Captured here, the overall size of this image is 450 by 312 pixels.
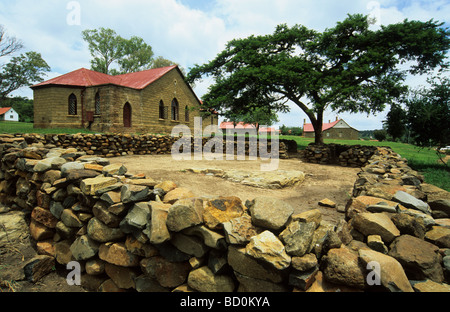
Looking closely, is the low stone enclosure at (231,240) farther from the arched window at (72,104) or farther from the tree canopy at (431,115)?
the arched window at (72,104)

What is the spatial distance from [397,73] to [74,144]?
20440 millimetres

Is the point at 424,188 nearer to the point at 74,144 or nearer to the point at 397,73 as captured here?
the point at 74,144

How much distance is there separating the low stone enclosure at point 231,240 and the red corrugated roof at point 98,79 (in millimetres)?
19053

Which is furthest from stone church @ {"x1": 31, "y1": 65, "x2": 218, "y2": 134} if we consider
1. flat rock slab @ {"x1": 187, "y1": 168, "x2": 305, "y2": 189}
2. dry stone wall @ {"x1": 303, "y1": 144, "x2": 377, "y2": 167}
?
flat rock slab @ {"x1": 187, "y1": 168, "x2": 305, "y2": 189}

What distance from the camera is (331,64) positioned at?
16562mm

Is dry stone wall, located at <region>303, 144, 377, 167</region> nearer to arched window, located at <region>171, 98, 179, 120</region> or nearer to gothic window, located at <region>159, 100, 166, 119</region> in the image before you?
gothic window, located at <region>159, 100, 166, 119</region>

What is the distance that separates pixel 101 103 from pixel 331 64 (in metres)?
19.3

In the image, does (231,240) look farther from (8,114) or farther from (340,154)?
(8,114)

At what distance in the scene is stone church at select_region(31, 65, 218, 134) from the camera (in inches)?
771

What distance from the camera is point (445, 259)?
181cm

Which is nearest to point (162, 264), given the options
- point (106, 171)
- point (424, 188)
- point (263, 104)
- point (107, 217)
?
point (107, 217)

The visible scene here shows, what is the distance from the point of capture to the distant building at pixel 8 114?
226 ft
